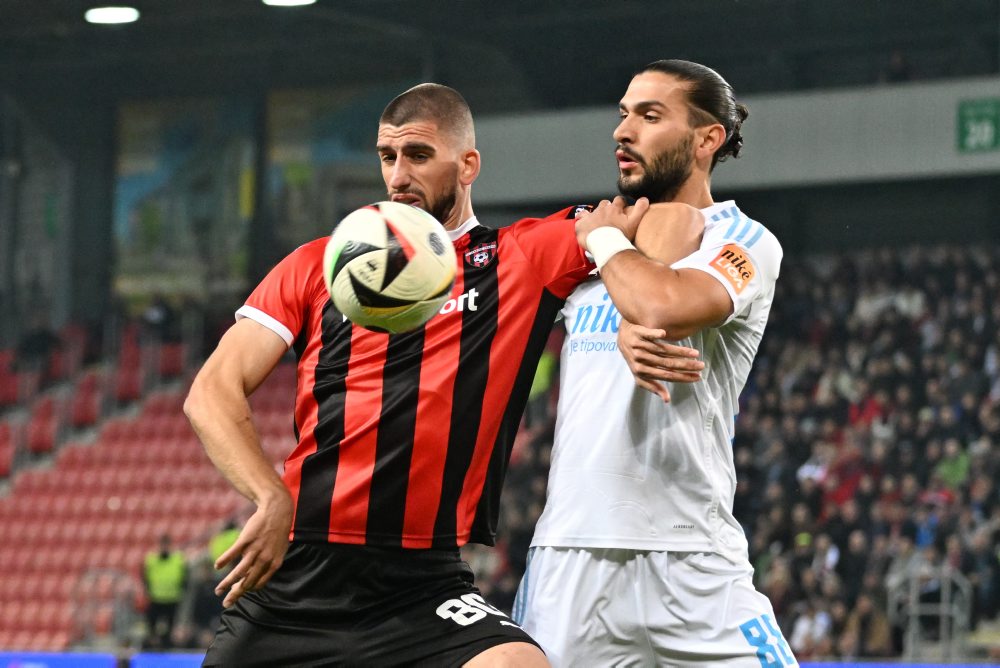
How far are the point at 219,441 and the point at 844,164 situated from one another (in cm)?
1540

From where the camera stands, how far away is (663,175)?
12.4ft

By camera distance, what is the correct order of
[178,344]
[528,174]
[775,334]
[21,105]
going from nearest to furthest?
[775,334], [528,174], [178,344], [21,105]

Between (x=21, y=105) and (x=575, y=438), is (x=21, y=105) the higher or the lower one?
the higher one

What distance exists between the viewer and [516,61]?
20391 millimetres

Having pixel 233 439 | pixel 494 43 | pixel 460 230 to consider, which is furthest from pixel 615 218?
pixel 494 43

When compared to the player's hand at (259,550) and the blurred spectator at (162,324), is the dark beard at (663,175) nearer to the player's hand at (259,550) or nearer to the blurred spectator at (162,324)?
the player's hand at (259,550)

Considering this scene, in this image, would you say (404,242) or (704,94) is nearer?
(404,242)

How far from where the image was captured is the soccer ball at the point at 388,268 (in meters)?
3.41

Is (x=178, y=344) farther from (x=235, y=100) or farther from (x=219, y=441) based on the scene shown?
(x=219, y=441)

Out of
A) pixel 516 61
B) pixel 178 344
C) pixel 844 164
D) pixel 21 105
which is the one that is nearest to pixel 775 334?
pixel 844 164

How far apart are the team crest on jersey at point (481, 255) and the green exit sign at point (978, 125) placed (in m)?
14.4

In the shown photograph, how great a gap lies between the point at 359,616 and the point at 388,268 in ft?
2.99

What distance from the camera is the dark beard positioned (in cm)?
376

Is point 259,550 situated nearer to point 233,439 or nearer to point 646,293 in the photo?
point 233,439
